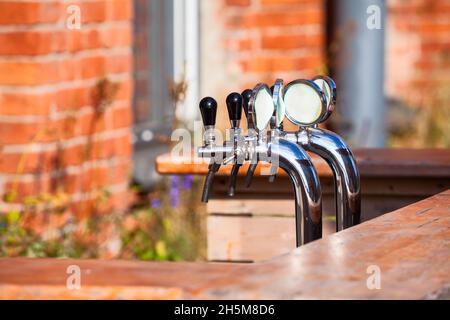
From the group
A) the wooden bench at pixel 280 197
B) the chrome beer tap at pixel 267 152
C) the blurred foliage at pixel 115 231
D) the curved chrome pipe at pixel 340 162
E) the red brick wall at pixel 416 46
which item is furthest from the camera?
the red brick wall at pixel 416 46

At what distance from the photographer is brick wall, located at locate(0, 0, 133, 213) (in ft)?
10.1

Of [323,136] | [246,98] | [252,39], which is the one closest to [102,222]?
[252,39]

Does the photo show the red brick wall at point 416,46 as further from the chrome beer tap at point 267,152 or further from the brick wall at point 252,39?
the chrome beer tap at point 267,152

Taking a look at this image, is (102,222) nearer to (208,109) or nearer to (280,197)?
(280,197)

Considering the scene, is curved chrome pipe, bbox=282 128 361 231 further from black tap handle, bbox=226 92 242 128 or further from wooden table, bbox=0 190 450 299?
wooden table, bbox=0 190 450 299

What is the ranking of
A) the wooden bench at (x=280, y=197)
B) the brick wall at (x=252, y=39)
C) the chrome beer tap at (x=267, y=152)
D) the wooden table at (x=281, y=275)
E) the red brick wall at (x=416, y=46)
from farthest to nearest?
the red brick wall at (x=416, y=46) → the brick wall at (x=252, y=39) → the wooden bench at (x=280, y=197) → the chrome beer tap at (x=267, y=152) → the wooden table at (x=281, y=275)

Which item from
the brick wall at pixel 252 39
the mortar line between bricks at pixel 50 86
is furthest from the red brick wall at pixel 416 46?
the mortar line between bricks at pixel 50 86

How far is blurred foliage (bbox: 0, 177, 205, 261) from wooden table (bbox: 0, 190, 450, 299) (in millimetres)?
1652

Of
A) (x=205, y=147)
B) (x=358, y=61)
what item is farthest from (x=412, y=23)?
(x=205, y=147)

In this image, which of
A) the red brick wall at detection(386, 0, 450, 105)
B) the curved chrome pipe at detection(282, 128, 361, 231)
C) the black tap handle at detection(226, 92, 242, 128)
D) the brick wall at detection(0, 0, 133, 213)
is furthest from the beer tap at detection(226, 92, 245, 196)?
the red brick wall at detection(386, 0, 450, 105)

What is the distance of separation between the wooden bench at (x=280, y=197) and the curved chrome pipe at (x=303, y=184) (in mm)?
563

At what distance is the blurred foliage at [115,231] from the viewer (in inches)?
120

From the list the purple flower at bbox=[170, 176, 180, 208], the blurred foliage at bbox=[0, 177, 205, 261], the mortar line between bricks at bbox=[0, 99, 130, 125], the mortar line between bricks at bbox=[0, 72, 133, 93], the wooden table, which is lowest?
the blurred foliage at bbox=[0, 177, 205, 261]

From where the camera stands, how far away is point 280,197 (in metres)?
2.53
